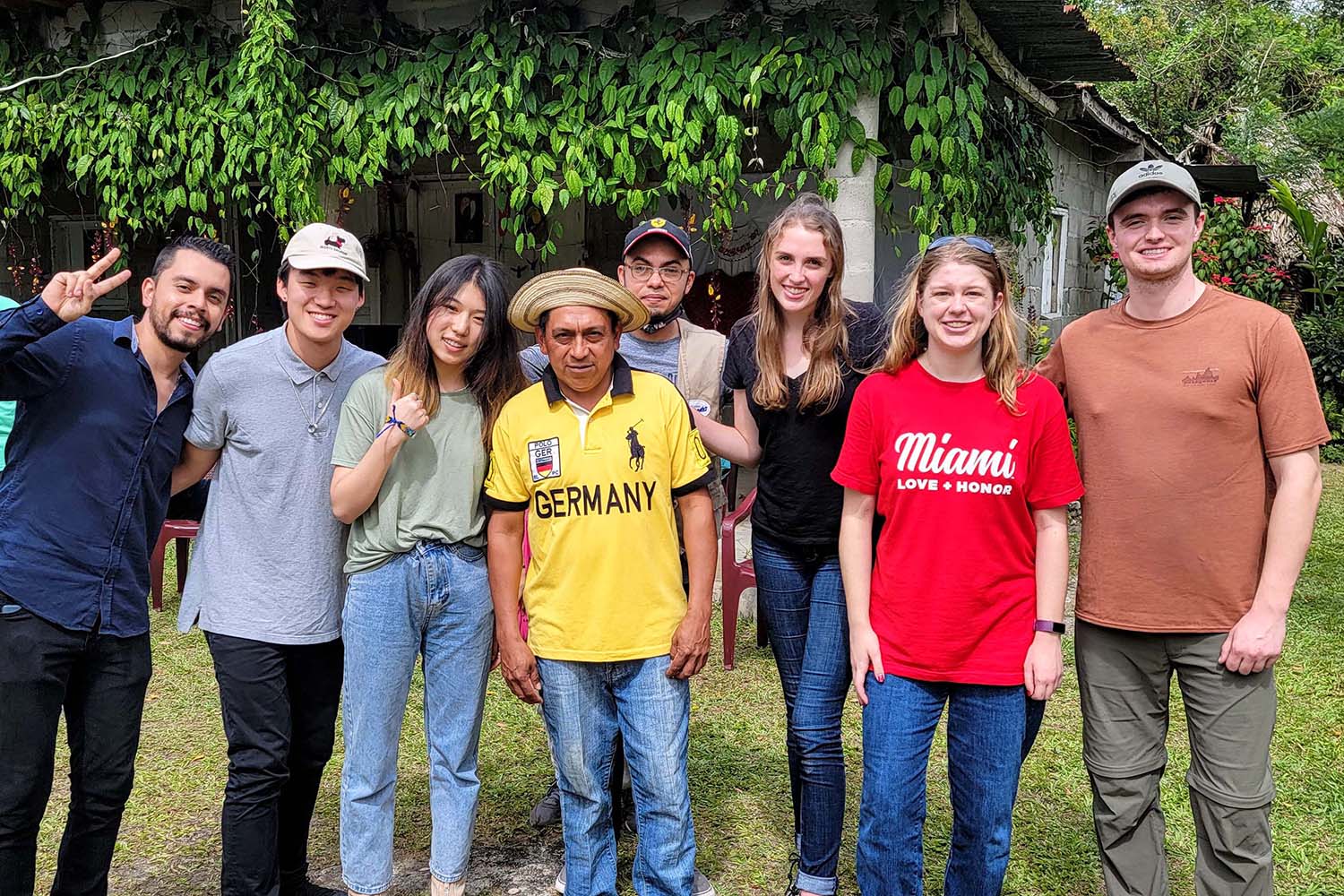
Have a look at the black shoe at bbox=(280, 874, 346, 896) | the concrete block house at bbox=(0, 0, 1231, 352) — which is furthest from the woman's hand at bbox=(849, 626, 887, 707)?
the concrete block house at bbox=(0, 0, 1231, 352)

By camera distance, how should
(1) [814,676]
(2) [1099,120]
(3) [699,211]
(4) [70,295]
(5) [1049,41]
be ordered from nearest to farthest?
(4) [70,295] → (1) [814,676] → (5) [1049,41] → (3) [699,211] → (2) [1099,120]

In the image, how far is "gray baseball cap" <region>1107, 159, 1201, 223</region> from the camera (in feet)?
8.27

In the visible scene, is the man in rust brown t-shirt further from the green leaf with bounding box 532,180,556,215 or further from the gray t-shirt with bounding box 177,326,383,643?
the green leaf with bounding box 532,180,556,215

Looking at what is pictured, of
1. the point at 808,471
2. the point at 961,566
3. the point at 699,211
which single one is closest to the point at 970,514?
the point at 961,566

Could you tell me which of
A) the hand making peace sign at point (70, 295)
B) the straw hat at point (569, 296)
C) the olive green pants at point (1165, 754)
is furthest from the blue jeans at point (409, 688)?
the olive green pants at point (1165, 754)

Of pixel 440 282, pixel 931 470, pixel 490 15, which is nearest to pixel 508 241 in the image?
pixel 490 15

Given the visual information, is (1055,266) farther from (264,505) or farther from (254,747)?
(254,747)

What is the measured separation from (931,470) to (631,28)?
461cm

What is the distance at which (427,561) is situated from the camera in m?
2.73

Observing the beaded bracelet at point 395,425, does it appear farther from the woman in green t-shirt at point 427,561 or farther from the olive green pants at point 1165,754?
the olive green pants at point 1165,754

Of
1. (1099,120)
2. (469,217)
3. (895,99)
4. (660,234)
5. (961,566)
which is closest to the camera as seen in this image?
(961,566)

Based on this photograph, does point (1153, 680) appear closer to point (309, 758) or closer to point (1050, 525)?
point (1050, 525)

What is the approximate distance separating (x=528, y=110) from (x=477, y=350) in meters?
4.01

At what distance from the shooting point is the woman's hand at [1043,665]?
8.08 feet
